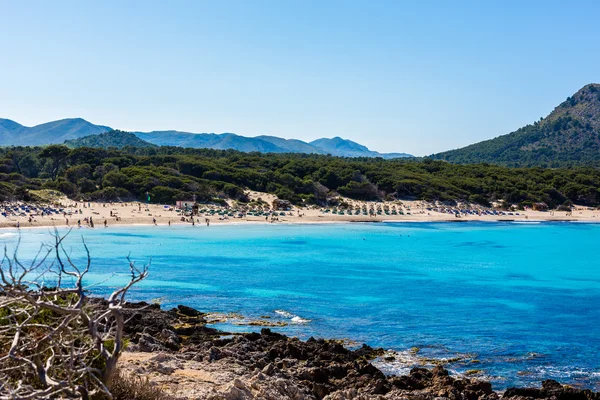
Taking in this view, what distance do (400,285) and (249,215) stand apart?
30.5 m

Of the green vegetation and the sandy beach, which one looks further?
the green vegetation

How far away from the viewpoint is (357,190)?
71438mm

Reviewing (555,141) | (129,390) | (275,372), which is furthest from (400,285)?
(555,141)

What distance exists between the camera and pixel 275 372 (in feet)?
42.3

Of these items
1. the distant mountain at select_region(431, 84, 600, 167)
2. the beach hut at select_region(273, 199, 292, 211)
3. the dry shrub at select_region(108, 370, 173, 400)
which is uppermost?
the distant mountain at select_region(431, 84, 600, 167)

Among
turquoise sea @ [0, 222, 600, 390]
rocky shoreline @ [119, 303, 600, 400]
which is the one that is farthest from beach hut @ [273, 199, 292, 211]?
rocky shoreline @ [119, 303, 600, 400]

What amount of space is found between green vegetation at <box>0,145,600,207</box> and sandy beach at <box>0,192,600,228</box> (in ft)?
7.47

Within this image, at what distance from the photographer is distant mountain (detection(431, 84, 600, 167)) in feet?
521

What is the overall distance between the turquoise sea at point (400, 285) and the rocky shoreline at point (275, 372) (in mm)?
1434

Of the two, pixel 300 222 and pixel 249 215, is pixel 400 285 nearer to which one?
pixel 300 222

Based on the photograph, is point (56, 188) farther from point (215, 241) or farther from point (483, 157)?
point (483, 157)

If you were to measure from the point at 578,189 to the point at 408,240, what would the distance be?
3842cm

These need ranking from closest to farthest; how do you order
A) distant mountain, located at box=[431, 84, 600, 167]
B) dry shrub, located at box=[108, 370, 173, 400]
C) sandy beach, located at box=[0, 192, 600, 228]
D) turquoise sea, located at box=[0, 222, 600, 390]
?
dry shrub, located at box=[108, 370, 173, 400] → turquoise sea, located at box=[0, 222, 600, 390] → sandy beach, located at box=[0, 192, 600, 228] → distant mountain, located at box=[431, 84, 600, 167]

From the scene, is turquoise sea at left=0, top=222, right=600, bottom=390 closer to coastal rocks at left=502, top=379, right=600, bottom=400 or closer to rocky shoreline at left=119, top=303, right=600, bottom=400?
coastal rocks at left=502, top=379, right=600, bottom=400
